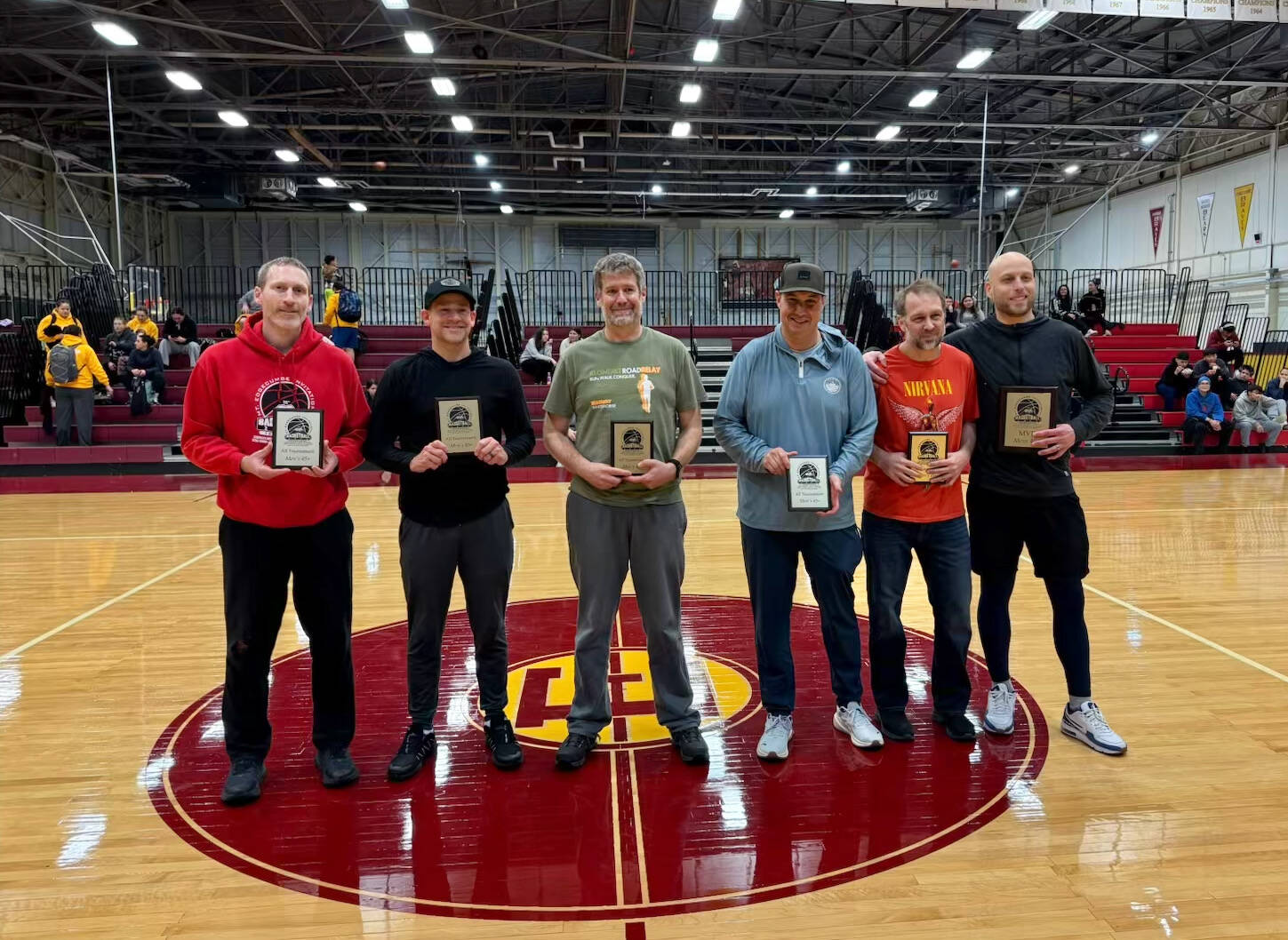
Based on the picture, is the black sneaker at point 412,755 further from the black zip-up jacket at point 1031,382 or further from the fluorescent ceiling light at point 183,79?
the fluorescent ceiling light at point 183,79

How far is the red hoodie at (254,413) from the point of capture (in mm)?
2654

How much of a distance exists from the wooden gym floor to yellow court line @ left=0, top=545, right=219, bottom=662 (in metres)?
0.03

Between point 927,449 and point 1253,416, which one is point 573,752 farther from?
point 1253,416

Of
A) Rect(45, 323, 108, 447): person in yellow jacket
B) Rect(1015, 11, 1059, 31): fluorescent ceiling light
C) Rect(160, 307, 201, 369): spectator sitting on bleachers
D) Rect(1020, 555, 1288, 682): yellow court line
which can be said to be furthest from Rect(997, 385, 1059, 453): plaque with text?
Rect(160, 307, 201, 369): spectator sitting on bleachers

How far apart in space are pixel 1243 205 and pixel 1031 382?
64.3 ft

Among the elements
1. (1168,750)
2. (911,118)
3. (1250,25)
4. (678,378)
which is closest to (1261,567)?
(1168,750)

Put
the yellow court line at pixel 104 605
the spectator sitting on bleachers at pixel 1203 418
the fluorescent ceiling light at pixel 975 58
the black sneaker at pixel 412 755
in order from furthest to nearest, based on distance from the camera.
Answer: the fluorescent ceiling light at pixel 975 58 < the spectator sitting on bleachers at pixel 1203 418 < the yellow court line at pixel 104 605 < the black sneaker at pixel 412 755

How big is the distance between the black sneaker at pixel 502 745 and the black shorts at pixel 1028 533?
1830 mm

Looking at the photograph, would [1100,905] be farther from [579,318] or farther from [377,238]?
[377,238]

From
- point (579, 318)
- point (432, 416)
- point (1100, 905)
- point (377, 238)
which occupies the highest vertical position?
point (377, 238)

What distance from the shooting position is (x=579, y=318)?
74.5ft

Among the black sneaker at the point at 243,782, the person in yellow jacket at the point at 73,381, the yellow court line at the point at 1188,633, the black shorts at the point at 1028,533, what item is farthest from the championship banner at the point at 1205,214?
the black sneaker at the point at 243,782

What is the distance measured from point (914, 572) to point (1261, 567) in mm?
2395

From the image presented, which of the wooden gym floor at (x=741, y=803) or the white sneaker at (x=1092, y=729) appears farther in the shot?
the white sneaker at (x=1092, y=729)
